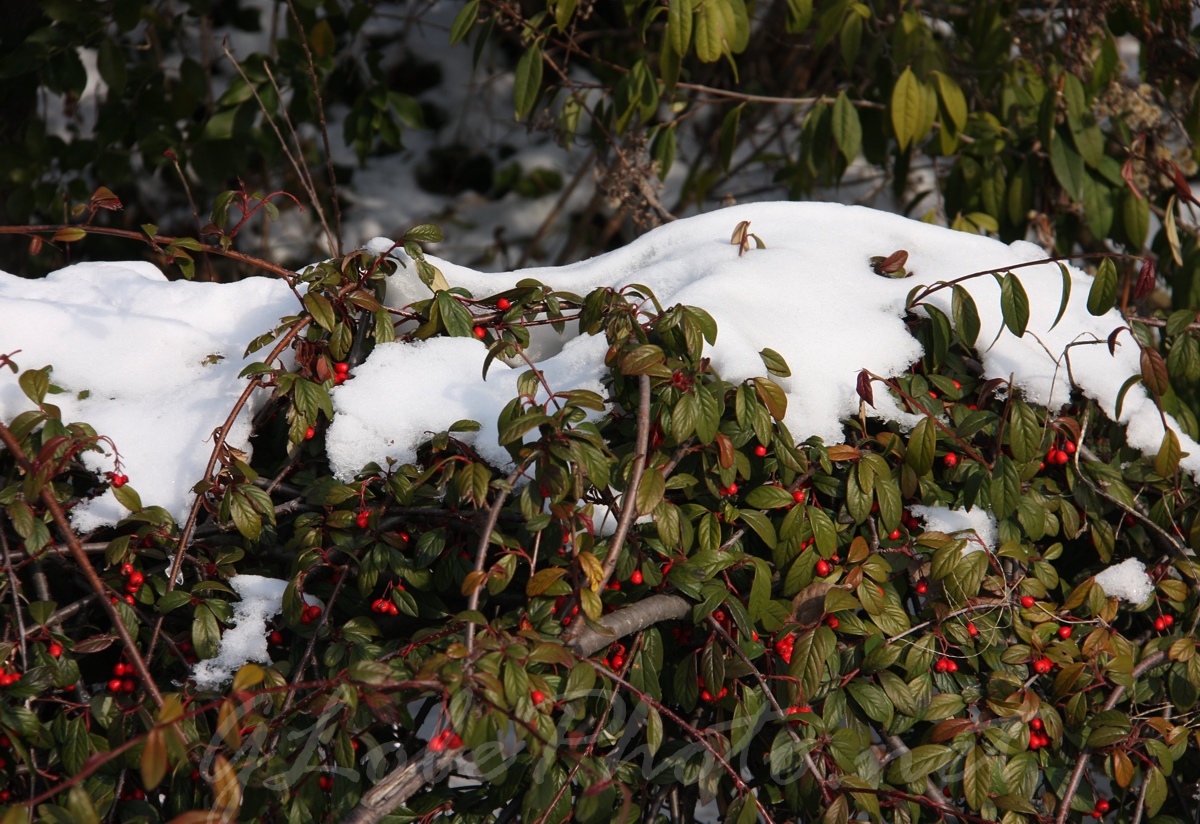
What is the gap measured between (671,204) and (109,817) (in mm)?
3242

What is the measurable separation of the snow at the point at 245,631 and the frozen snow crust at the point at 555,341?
16cm

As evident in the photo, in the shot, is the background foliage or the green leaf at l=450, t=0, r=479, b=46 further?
the green leaf at l=450, t=0, r=479, b=46

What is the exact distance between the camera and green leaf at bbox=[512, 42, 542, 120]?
7.59 feet

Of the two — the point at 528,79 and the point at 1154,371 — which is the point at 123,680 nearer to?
the point at 1154,371

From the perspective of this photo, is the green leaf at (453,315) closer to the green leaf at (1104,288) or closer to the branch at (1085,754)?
the green leaf at (1104,288)

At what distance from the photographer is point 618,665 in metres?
1.26

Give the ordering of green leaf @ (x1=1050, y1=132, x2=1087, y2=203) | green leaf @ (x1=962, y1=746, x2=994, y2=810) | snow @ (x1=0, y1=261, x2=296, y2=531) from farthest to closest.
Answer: green leaf @ (x1=1050, y1=132, x2=1087, y2=203) → snow @ (x1=0, y1=261, x2=296, y2=531) → green leaf @ (x1=962, y1=746, x2=994, y2=810)

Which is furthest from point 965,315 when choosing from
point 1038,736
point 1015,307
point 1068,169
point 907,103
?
point 1068,169

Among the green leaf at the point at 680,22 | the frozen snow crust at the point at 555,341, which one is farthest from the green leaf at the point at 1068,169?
the green leaf at the point at 680,22

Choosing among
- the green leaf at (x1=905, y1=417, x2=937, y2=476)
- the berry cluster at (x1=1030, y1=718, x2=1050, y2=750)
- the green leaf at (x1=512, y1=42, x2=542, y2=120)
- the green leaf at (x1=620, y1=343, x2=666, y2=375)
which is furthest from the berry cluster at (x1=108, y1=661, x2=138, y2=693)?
the green leaf at (x1=512, y1=42, x2=542, y2=120)

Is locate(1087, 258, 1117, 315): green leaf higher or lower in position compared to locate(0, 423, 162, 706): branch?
higher

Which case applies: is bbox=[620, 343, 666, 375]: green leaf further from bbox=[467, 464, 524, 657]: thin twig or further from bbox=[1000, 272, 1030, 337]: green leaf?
bbox=[1000, 272, 1030, 337]: green leaf

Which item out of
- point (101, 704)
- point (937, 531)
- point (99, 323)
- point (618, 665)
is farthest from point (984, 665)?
point (99, 323)

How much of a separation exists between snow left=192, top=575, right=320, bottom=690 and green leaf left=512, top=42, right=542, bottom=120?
1.40 metres
